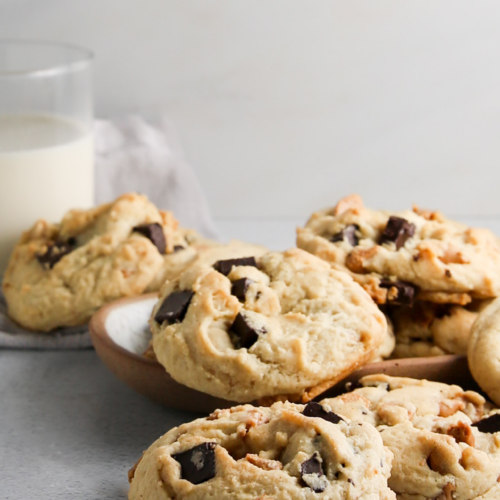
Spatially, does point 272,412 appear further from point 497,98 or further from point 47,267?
point 497,98

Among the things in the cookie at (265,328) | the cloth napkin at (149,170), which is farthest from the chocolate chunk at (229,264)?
the cloth napkin at (149,170)

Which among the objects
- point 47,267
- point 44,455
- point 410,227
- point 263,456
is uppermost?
point 410,227

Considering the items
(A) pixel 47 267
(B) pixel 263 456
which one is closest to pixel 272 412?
(B) pixel 263 456

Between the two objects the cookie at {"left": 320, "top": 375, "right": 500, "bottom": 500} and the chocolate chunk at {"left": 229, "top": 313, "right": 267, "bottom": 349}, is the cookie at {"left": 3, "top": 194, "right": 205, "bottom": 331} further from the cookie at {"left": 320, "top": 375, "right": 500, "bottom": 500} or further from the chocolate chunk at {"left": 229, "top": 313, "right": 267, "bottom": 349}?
the cookie at {"left": 320, "top": 375, "right": 500, "bottom": 500}

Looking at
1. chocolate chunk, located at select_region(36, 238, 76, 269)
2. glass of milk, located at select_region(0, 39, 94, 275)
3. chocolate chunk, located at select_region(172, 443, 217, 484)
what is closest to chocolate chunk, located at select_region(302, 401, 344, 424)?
chocolate chunk, located at select_region(172, 443, 217, 484)

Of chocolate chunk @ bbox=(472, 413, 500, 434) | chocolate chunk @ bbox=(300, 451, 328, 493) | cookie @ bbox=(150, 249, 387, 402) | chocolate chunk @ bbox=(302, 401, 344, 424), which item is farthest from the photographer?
cookie @ bbox=(150, 249, 387, 402)

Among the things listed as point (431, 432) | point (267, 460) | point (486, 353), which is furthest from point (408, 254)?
point (267, 460)

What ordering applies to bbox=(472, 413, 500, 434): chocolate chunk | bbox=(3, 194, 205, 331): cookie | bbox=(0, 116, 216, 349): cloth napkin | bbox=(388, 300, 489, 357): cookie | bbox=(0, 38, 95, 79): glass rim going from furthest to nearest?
bbox=(0, 116, 216, 349): cloth napkin
bbox=(0, 38, 95, 79): glass rim
bbox=(3, 194, 205, 331): cookie
bbox=(388, 300, 489, 357): cookie
bbox=(472, 413, 500, 434): chocolate chunk
